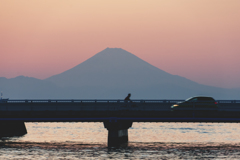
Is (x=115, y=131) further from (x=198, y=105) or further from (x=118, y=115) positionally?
(x=198, y=105)

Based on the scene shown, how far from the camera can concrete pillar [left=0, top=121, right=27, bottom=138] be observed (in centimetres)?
6575

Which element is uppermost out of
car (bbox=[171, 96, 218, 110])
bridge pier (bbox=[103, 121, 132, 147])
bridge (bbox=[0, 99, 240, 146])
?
car (bbox=[171, 96, 218, 110])

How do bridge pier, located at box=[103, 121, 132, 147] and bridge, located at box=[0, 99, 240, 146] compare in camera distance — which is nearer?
bridge, located at box=[0, 99, 240, 146]

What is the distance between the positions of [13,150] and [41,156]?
6.16 m

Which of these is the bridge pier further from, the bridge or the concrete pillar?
the concrete pillar

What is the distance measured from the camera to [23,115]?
5116 cm

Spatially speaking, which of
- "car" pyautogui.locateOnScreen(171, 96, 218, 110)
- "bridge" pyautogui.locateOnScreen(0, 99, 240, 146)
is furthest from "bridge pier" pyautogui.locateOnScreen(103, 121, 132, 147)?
"car" pyautogui.locateOnScreen(171, 96, 218, 110)

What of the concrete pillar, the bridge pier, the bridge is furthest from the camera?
the concrete pillar

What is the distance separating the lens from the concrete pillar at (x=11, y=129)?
65750 mm

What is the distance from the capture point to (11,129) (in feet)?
225

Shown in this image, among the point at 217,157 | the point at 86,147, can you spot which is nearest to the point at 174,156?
the point at 217,157

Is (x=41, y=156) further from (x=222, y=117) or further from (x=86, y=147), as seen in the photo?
(x=222, y=117)

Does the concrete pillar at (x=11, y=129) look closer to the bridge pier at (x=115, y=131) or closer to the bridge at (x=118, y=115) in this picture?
the bridge at (x=118, y=115)

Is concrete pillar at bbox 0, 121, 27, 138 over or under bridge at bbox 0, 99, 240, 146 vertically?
under
